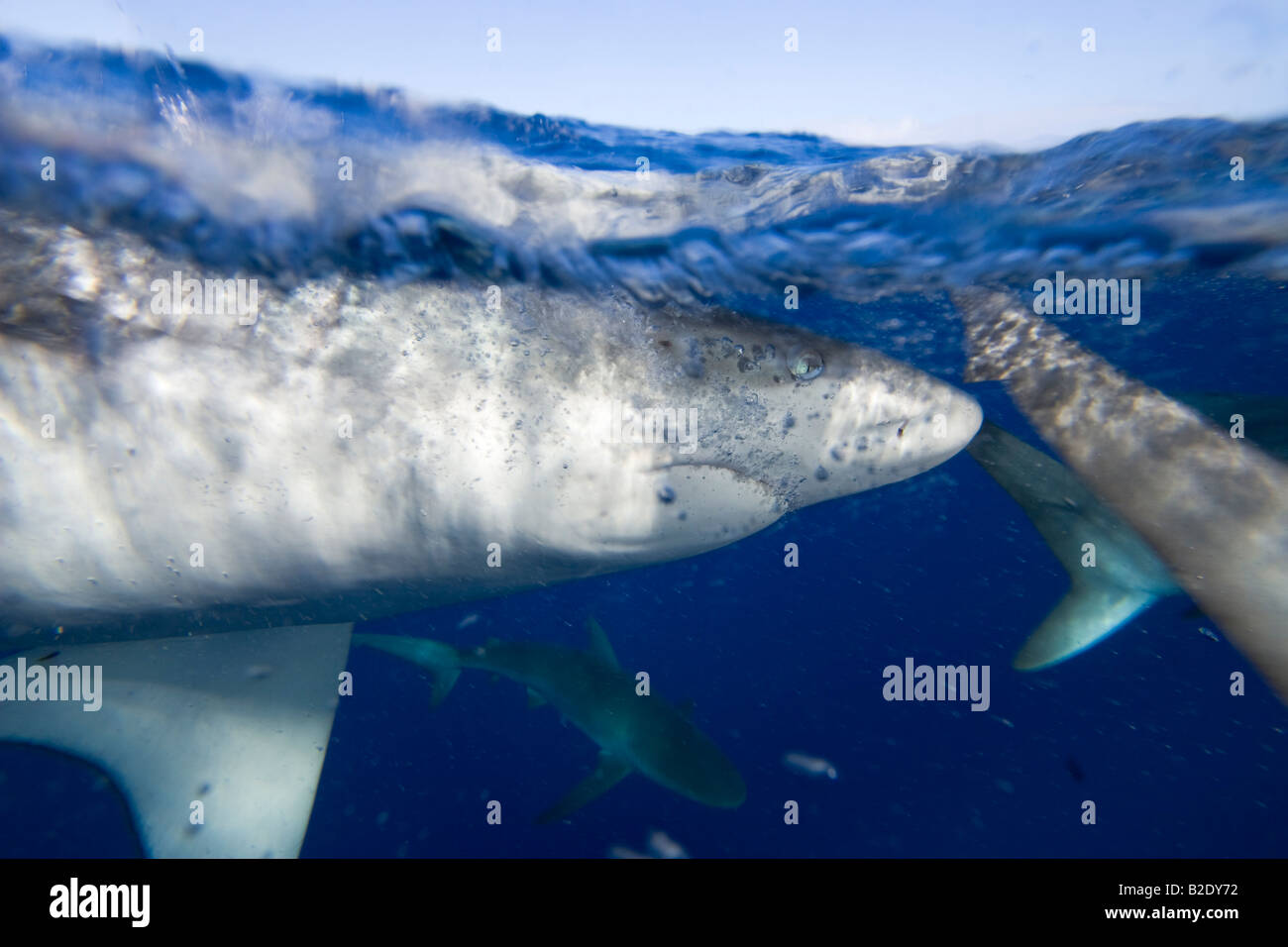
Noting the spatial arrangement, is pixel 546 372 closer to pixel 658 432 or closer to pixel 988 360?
pixel 658 432

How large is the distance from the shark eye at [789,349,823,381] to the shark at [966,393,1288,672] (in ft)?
8.93

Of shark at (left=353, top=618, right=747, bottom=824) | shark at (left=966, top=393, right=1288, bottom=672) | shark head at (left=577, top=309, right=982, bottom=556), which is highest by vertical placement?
shark head at (left=577, top=309, right=982, bottom=556)

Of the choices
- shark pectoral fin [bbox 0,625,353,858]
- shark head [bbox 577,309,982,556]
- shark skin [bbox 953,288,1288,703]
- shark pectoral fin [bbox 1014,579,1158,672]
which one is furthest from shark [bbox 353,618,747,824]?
shark head [bbox 577,309,982,556]

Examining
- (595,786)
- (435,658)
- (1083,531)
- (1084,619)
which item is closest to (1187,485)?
(1083,531)

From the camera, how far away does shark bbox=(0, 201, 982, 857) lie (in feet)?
9.30

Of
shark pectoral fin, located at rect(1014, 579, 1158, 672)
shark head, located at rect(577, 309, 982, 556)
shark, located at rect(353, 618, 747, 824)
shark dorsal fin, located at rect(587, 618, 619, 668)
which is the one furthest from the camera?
shark dorsal fin, located at rect(587, 618, 619, 668)

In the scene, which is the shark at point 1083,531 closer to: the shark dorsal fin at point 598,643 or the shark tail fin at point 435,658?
the shark dorsal fin at point 598,643

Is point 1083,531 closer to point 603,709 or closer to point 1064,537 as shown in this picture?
point 1064,537

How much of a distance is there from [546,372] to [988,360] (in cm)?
522

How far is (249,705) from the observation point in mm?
4703

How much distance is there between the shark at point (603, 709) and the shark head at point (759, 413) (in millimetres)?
5784

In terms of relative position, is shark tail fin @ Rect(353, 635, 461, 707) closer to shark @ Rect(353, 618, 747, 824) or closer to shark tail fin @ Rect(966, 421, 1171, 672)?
shark @ Rect(353, 618, 747, 824)

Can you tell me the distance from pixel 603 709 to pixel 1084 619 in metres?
6.06
